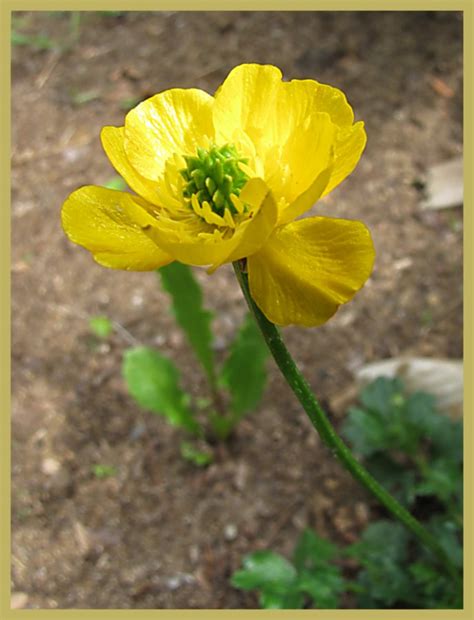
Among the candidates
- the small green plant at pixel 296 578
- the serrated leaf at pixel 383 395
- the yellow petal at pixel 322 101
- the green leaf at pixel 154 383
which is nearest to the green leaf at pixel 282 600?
the small green plant at pixel 296 578

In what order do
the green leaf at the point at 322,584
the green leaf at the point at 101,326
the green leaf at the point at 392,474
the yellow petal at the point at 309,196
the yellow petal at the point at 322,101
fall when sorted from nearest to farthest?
1. the yellow petal at the point at 309,196
2. the yellow petal at the point at 322,101
3. the green leaf at the point at 322,584
4. the green leaf at the point at 392,474
5. the green leaf at the point at 101,326

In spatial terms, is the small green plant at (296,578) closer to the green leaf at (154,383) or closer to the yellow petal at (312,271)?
the green leaf at (154,383)

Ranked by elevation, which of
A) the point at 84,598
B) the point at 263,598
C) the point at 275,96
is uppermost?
the point at 275,96

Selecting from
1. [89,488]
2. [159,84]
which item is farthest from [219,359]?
[159,84]

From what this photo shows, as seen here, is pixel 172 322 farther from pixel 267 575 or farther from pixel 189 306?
pixel 267 575

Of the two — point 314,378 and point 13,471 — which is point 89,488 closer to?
point 13,471

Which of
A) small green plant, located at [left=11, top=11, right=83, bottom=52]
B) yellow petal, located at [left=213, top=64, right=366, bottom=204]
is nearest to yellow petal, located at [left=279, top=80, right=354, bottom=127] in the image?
yellow petal, located at [left=213, top=64, right=366, bottom=204]
